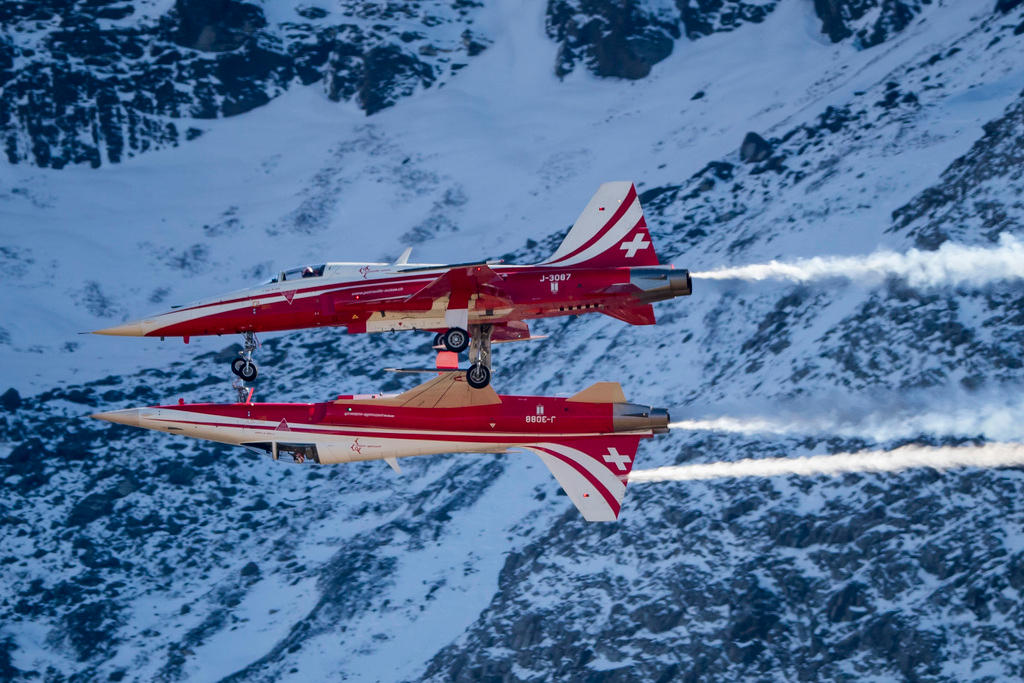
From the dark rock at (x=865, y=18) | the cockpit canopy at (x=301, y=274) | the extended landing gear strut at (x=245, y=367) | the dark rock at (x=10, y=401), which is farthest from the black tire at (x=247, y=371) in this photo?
the dark rock at (x=865, y=18)

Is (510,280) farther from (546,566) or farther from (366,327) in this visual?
(546,566)

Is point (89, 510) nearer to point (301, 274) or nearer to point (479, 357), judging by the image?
point (301, 274)

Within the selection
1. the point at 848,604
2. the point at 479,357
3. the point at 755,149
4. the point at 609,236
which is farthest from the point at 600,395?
the point at 755,149

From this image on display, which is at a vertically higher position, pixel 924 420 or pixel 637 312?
pixel 637 312

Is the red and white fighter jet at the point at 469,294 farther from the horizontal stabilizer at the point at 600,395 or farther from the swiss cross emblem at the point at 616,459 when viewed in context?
the swiss cross emblem at the point at 616,459

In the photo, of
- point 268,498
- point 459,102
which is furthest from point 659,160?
point 268,498
